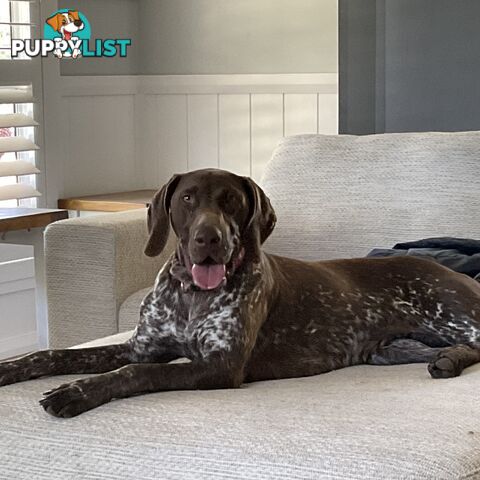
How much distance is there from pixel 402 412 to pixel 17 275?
123 inches

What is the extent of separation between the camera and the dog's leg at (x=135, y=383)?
1.98 metres

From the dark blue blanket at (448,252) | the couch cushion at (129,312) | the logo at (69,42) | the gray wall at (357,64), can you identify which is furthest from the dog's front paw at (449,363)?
the logo at (69,42)

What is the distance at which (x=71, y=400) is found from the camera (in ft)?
6.48

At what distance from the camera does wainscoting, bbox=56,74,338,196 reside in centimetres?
504

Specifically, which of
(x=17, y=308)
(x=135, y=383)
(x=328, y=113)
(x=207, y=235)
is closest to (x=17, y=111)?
(x=17, y=308)

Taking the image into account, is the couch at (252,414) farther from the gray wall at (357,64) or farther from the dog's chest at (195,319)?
the gray wall at (357,64)

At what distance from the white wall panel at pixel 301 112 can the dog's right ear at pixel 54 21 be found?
107 cm

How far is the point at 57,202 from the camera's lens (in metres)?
5.08

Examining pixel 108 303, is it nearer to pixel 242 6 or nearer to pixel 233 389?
pixel 233 389

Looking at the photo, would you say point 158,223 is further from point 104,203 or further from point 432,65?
point 104,203

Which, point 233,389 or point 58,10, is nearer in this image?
point 233,389

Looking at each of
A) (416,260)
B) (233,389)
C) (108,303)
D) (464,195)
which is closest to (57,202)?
(108,303)

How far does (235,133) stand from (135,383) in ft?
10.8

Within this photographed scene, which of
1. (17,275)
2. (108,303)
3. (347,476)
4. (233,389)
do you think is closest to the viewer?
(347,476)
